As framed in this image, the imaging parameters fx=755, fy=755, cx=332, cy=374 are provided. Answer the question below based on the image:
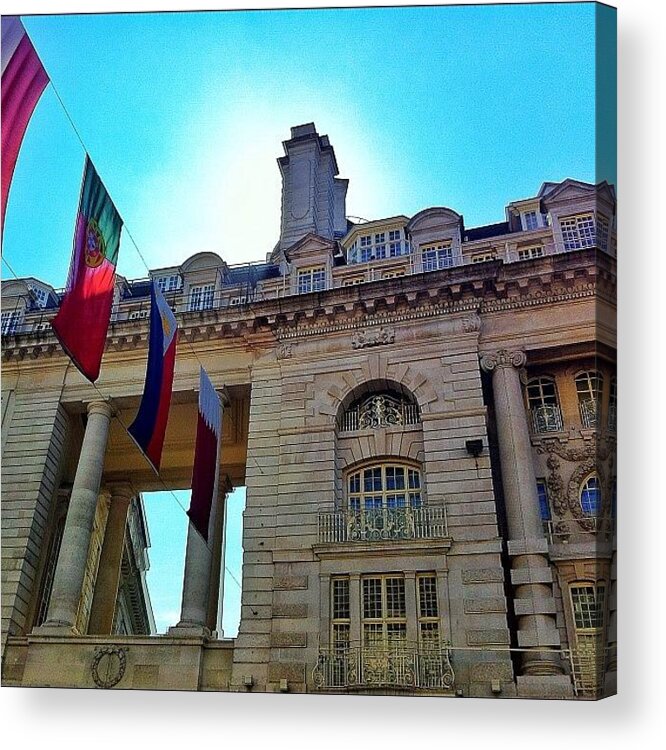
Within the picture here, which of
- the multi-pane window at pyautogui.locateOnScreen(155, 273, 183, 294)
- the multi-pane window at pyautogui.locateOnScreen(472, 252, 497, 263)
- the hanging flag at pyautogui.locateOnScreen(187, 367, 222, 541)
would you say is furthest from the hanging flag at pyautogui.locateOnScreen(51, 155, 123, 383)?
the multi-pane window at pyautogui.locateOnScreen(472, 252, 497, 263)

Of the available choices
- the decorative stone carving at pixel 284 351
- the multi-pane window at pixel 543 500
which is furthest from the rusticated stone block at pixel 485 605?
the decorative stone carving at pixel 284 351

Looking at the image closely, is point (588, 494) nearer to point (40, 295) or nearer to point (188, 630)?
point (188, 630)

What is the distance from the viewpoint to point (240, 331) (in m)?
15.0

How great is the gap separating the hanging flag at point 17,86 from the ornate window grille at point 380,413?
6981 mm

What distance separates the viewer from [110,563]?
1744 centimetres

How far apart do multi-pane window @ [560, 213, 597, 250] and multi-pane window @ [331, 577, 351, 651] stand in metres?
6.48

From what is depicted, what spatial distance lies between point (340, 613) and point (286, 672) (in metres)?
1.27

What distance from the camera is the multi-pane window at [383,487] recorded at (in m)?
12.8

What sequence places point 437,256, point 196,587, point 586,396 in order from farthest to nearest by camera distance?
point 437,256, point 196,587, point 586,396

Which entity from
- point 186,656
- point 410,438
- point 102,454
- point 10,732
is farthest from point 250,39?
point 10,732

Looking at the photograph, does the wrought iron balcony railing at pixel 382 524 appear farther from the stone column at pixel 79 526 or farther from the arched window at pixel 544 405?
the stone column at pixel 79 526

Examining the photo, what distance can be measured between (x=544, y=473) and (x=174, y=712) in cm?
678

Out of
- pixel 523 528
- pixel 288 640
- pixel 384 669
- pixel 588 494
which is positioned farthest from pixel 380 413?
pixel 384 669

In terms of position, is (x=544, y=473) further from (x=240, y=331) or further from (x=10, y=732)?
(x=10, y=732)
